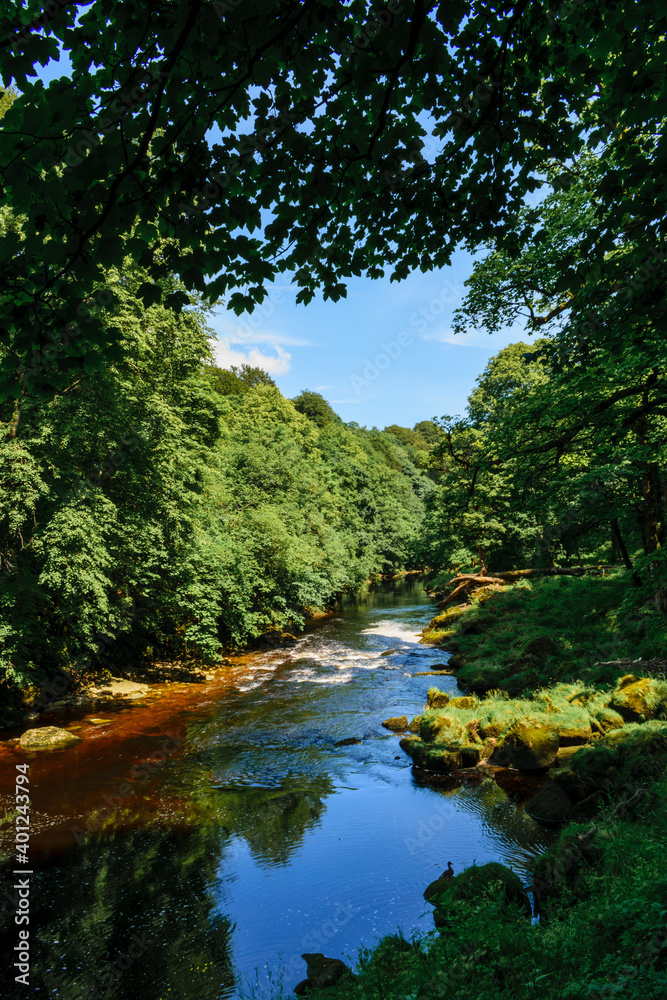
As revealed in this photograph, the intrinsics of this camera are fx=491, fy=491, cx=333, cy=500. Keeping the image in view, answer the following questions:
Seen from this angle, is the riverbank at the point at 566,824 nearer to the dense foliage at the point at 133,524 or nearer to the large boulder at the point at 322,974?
the large boulder at the point at 322,974

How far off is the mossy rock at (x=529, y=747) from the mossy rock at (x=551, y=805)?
1.38m

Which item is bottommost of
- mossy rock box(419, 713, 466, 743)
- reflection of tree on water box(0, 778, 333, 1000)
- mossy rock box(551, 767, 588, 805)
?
reflection of tree on water box(0, 778, 333, 1000)

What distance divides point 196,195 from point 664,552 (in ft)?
31.1

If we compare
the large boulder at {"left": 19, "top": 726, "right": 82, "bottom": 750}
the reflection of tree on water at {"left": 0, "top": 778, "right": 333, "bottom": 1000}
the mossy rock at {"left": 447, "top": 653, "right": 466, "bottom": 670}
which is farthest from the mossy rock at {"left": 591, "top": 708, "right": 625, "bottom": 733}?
the large boulder at {"left": 19, "top": 726, "right": 82, "bottom": 750}

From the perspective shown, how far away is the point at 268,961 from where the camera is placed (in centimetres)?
539

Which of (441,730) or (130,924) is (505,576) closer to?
(441,730)

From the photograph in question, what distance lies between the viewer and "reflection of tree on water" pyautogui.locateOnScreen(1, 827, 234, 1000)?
5148 millimetres

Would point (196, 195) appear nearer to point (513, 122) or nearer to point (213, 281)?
point (213, 281)

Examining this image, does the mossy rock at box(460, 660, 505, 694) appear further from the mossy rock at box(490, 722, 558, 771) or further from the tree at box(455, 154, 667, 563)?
the tree at box(455, 154, 667, 563)

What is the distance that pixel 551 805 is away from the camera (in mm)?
7539

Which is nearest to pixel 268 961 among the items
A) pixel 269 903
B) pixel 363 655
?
pixel 269 903

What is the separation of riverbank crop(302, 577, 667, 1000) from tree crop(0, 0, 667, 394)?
505 cm

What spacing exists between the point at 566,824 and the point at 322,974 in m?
4.28

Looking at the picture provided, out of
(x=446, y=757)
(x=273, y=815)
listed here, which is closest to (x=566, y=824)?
(x=446, y=757)
